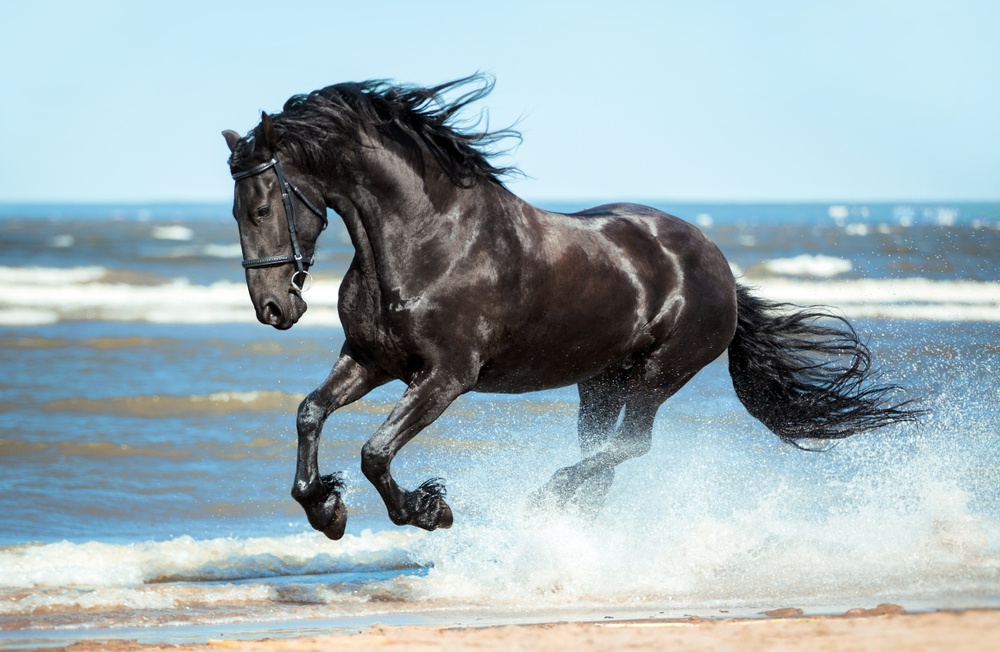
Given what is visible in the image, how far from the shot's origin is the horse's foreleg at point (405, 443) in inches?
192

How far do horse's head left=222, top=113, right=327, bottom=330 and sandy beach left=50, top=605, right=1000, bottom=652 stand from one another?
1.37 m

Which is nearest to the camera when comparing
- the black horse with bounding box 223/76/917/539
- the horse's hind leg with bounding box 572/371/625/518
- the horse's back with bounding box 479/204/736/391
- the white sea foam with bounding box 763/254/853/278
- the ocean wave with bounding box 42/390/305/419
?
the black horse with bounding box 223/76/917/539

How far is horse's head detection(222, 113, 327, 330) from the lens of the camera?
4672 millimetres

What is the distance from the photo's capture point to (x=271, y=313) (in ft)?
15.6

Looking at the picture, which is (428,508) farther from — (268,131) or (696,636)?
(268,131)

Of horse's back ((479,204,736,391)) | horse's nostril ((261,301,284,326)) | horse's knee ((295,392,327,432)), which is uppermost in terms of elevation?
horse's nostril ((261,301,284,326))

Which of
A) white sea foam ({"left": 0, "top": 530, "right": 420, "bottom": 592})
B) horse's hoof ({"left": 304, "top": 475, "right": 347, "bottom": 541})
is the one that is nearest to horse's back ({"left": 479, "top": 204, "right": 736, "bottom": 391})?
horse's hoof ({"left": 304, "top": 475, "right": 347, "bottom": 541})

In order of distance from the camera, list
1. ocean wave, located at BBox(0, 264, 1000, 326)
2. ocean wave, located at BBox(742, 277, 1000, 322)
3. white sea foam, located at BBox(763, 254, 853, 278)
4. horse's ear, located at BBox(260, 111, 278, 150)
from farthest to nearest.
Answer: white sea foam, located at BBox(763, 254, 853, 278), ocean wave, located at BBox(0, 264, 1000, 326), ocean wave, located at BBox(742, 277, 1000, 322), horse's ear, located at BBox(260, 111, 278, 150)

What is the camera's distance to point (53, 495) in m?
7.59

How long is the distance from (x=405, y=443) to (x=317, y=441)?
0.41m

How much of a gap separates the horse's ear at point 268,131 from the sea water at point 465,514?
1.99 metres

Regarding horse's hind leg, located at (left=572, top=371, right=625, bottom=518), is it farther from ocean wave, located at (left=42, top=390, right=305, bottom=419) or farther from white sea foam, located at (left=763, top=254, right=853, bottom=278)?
white sea foam, located at (left=763, top=254, right=853, bottom=278)

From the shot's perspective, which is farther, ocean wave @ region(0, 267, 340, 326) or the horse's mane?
ocean wave @ region(0, 267, 340, 326)

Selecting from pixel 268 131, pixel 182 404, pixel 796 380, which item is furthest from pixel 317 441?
pixel 182 404
